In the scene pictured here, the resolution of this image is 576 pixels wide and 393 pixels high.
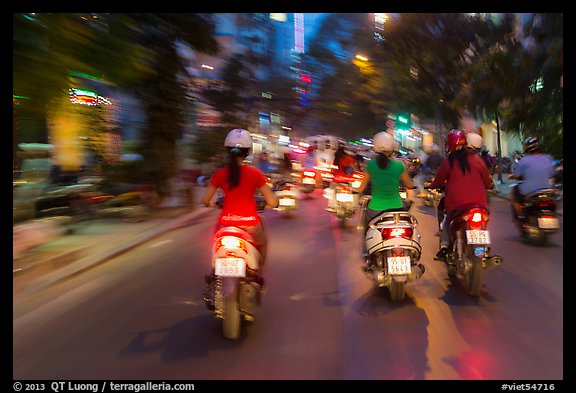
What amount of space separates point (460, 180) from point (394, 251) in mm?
1263

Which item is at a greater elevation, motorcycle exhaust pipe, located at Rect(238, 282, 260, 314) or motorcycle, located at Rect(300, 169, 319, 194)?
motorcycle, located at Rect(300, 169, 319, 194)

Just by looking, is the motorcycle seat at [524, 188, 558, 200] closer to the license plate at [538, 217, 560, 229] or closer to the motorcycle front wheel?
the license plate at [538, 217, 560, 229]

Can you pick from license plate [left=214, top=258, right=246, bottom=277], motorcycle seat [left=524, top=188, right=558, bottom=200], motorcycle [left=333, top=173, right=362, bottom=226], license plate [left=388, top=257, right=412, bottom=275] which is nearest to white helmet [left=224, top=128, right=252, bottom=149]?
license plate [left=214, top=258, right=246, bottom=277]

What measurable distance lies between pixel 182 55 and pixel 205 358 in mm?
9796

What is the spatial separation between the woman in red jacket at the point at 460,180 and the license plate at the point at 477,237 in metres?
0.38

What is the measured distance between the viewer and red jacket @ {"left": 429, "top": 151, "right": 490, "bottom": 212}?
5.98 metres

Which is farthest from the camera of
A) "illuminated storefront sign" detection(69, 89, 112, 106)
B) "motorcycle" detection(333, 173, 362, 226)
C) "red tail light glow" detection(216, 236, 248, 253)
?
"motorcycle" detection(333, 173, 362, 226)

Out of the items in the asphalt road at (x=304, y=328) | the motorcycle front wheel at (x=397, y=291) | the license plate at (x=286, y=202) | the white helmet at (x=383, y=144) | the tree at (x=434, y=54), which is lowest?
the asphalt road at (x=304, y=328)

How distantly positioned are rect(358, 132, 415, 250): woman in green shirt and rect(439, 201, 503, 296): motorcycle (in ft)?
2.22

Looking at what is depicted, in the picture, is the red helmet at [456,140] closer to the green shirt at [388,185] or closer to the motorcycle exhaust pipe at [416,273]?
the green shirt at [388,185]

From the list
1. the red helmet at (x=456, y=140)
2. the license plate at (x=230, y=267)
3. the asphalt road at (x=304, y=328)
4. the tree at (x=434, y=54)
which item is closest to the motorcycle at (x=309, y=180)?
the tree at (x=434, y=54)

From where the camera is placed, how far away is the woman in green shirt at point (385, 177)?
5.84 meters

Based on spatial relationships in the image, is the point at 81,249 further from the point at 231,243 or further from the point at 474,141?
the point at 474,141
